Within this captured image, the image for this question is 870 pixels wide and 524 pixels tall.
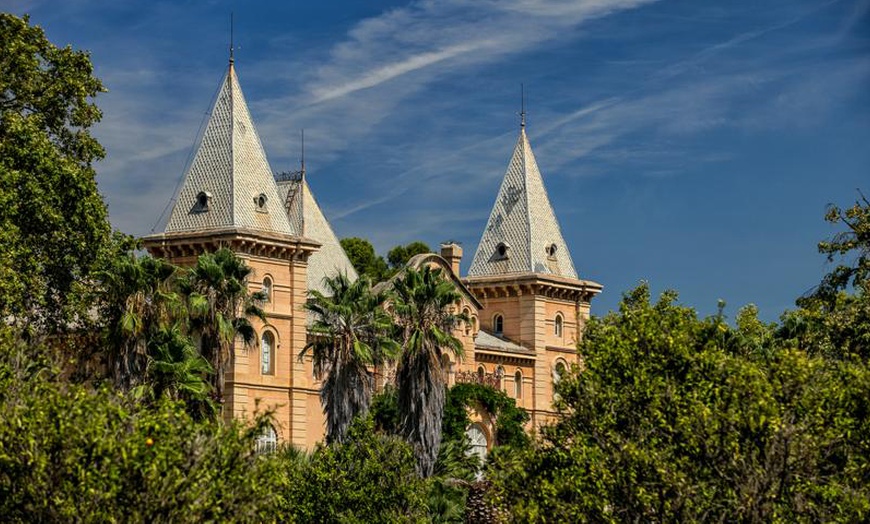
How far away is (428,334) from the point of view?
5791cm

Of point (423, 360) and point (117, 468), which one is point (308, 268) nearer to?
point (423, 360)

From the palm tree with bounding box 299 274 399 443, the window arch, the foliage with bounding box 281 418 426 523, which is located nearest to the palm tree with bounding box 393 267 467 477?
the palm tree with bounding box 299 274 399 443

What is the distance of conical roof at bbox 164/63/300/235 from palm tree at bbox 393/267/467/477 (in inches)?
475

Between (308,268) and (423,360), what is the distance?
832 inches

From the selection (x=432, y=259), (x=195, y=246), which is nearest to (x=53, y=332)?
(x=195, y=246)

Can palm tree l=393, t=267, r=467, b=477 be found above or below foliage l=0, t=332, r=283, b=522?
above

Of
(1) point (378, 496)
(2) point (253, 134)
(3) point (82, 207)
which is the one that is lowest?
(1) point (378, 496)

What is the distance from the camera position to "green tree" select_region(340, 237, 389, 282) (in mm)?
94812

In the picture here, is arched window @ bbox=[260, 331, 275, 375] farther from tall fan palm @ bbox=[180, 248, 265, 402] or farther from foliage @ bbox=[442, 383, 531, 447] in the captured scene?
tall fan palm @ bbox=[180, 248, 265, 402]

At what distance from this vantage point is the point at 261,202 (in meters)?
70.2

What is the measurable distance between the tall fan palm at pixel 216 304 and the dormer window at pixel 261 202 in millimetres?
15795

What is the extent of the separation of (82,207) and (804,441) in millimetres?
24494

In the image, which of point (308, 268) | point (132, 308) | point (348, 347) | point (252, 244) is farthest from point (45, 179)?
point (308, 268)

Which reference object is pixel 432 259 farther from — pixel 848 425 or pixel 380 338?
pixel 848 425
